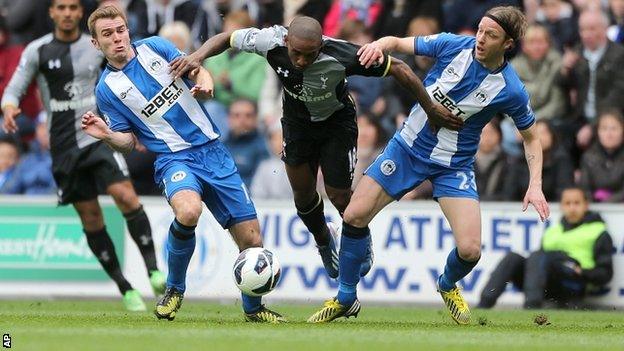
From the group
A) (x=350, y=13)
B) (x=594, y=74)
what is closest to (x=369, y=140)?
(x=350, y=13)

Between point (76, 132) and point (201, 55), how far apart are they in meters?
3.37

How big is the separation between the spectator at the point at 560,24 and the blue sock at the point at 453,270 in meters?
7.22

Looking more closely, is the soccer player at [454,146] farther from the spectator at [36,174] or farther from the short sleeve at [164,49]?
the spectator at [36,174]

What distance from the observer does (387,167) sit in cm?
1165

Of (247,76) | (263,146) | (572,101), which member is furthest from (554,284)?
(247,76)

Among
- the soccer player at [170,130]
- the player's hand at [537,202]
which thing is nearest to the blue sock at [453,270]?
the player's hand at [537,202]

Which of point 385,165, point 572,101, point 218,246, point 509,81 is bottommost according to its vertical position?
point 218,246

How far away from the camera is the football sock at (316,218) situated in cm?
1258

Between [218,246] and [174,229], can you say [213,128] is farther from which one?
[218,246]

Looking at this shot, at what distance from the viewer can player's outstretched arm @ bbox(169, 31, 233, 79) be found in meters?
11.2

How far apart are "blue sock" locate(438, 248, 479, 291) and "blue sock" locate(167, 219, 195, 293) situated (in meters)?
2.15

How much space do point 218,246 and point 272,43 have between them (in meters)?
5.91

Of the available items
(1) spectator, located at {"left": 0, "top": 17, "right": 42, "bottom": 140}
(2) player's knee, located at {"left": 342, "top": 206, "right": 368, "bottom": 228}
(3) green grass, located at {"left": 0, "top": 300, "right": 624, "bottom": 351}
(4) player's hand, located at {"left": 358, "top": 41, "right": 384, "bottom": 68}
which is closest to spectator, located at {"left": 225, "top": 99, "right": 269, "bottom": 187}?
(1) spectator, located at {"left": 0, "top": 17, "right": 42, "bottom": 140}

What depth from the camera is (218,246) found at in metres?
16.6
